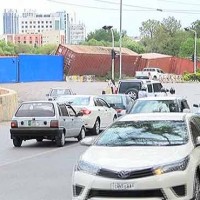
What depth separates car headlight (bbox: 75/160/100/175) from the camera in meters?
8.13

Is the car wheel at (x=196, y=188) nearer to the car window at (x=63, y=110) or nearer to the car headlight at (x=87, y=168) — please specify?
the car headlight at (x=87, y=168)

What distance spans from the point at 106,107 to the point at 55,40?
161 meters

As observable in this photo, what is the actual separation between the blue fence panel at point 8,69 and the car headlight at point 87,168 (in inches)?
2175

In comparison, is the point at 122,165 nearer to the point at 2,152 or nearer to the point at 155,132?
the point at 155,132

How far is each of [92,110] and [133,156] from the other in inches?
622

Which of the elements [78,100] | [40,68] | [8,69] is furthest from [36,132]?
[40,68]

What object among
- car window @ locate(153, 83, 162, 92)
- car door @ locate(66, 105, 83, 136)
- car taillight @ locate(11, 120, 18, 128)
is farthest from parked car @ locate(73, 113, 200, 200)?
car window @ locate(153, 83, 162, 92)

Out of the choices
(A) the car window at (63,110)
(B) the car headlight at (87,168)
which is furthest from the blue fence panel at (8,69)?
(B) the car headlight at (87,168)

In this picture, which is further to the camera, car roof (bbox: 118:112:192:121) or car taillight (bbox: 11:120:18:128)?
car taillight (bbox: 11:120:18:128)

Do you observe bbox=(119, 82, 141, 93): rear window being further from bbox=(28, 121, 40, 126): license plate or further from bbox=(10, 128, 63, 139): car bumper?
bbox=(28, 121, 40, 126): license plate

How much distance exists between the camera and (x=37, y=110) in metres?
20.2

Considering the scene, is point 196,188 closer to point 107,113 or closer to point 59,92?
point 107,113

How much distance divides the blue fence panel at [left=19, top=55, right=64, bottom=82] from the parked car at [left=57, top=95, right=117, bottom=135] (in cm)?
4035

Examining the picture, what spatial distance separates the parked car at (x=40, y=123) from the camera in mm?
19828
